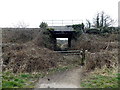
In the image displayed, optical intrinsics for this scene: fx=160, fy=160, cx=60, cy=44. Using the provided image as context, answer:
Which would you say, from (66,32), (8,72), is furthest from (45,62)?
(66,32)

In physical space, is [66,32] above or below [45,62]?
above

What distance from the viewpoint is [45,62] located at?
9.23 metres

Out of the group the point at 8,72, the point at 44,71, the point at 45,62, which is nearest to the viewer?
the point at 8,72

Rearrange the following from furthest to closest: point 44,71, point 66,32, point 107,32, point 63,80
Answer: point 107,32, point 66,32, point 44,71, point 63,80

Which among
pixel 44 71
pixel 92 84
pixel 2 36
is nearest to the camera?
pixel 92 84

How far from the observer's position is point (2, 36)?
60.6 feet

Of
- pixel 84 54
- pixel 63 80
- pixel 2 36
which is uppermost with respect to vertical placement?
pixel 2 36

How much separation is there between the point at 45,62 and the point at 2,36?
1109 cm

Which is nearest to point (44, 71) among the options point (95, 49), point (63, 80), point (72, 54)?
point (63, 80)

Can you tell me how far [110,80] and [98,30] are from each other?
16.0 meters

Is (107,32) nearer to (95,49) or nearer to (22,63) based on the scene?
(95,49)

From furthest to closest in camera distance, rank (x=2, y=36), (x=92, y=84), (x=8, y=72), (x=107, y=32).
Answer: (x=107, y=32)
(x=2, y=36)
(x=8, y=72)
(x=92, y=84)

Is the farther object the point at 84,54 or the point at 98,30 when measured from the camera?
the point at 98,30

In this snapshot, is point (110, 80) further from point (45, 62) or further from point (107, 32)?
point (107, 32)
